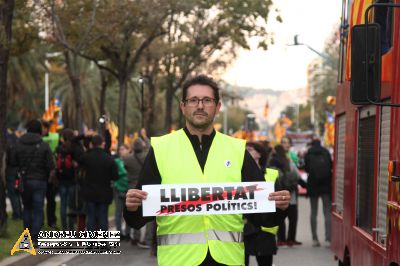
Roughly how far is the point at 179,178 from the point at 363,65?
1162mm

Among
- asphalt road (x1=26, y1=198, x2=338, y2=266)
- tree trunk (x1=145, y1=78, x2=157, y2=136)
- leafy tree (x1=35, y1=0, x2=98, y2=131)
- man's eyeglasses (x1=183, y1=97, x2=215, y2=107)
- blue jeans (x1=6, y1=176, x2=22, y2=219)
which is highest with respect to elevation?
leafy tree (x1=35, y1=0, x2=98, y2=131)

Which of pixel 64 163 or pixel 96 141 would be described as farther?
pixel 64 163

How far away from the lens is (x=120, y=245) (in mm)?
17797

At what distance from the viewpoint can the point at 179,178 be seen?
541 centimetres

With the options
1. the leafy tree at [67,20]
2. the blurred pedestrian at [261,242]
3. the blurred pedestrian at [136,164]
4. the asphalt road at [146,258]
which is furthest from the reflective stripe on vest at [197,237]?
the leafy tree at [67,20]

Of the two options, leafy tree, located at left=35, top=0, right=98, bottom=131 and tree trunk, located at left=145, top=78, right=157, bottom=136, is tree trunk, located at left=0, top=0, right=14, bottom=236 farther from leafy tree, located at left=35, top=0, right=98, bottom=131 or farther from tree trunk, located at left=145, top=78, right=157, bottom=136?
tree trunk, located at left=145, top=78, right=157, bottom=136

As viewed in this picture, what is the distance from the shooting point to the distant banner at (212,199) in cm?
535

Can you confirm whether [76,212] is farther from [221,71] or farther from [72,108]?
[72,108]

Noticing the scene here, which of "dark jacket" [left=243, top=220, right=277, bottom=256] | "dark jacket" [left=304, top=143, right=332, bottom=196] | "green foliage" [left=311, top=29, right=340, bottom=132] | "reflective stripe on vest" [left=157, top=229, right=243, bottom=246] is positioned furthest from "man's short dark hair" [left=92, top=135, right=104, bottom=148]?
"green foliage" [left=311, top=29, right=340, bottom=132]

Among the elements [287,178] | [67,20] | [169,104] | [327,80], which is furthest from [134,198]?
[327,80]

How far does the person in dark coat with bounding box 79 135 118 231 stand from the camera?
52.3 ft

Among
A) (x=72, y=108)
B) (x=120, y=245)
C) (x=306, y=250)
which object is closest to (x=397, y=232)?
(x=306, y=250)

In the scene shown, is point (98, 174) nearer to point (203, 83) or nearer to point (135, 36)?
point (203, 83)

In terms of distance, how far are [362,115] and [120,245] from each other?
9983mm
